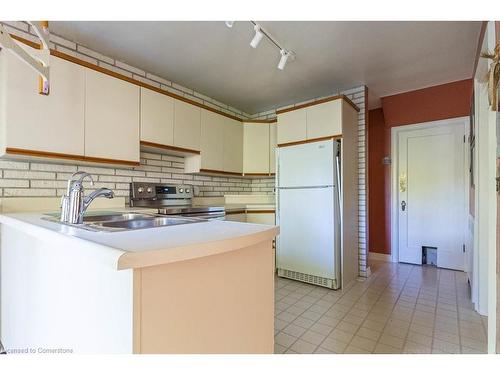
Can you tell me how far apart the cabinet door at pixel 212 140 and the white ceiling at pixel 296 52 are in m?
0.41

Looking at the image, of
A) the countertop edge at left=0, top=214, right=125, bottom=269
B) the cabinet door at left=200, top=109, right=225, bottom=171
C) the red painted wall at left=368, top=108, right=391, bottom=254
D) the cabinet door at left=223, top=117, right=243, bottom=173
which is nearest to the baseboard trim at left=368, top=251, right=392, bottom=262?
the red painted wall at left=368, top=108, right=391, bottom=254

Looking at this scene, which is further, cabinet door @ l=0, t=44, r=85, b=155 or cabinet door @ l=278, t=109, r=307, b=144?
cabinet door @ l=278, t=109, r=307, b=144

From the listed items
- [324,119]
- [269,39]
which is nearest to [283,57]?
[269,39]

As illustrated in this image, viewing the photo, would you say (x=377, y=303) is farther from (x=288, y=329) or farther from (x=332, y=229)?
(x=288, y=329)

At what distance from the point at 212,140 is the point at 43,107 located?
1684 millimetres

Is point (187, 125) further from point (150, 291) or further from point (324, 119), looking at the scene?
point (150, 291)

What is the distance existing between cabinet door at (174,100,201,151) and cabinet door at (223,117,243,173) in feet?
1.57

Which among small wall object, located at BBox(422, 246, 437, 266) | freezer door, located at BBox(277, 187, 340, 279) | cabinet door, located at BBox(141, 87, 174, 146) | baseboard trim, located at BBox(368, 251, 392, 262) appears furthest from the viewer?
baseboard trim, located at BBox(368, 251, 392, 262)

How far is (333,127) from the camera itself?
9.25ft

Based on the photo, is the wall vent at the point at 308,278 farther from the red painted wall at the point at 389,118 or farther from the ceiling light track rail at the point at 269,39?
the ceiling light track rail at the point at 269,39

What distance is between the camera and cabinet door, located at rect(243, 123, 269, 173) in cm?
367

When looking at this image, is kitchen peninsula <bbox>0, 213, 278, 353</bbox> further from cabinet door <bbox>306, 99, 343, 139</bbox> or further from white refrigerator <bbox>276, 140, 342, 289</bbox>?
cabinet door <bbox>306, 99, 343, 139</bbox>

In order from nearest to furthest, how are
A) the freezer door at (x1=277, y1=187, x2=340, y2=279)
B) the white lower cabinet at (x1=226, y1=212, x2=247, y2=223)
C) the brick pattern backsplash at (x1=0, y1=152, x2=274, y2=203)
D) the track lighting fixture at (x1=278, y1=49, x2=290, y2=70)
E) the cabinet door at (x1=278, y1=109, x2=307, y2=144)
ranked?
the brick pattern backsplash at (x1=0, y1=152, x2=274, y2=203)
the track lighting fixture at (x1=278, y1=49, x2=290, y2=70)
the freezer door at (x1=277, y1=187, x2=340, y2=279)
the white lower cabinet at (x1=226, y1=212, x2=247, y2=223)
the cabinet door at (x1=278, y1=109, x2=307, y2=144)
